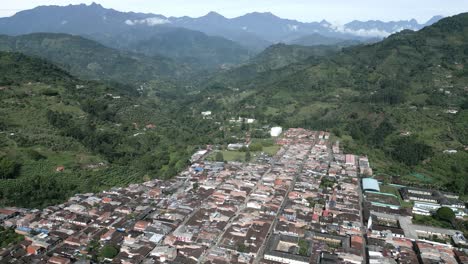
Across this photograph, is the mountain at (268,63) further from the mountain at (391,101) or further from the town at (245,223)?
the town at (245,223)

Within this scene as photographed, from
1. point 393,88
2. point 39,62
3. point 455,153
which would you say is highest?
point 39,62

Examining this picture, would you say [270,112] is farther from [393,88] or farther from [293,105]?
[393,88]

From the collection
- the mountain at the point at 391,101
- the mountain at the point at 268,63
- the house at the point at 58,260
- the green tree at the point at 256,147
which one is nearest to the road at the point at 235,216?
the green tree at the point at 256,147

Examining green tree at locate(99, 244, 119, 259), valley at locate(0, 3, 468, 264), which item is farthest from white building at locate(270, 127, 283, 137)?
green tree at locate(99, 244, 119, 259)

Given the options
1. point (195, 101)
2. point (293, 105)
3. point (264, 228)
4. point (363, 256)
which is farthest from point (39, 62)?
point (363, 256)

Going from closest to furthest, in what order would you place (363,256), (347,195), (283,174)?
(363,256), (347,195), (283,174)

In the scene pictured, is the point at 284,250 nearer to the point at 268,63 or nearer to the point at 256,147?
the point at 256,147
